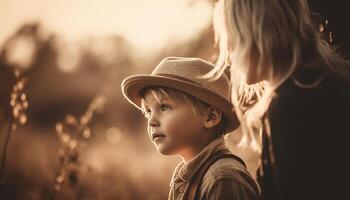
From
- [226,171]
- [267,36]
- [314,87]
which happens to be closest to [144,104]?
[226,171]

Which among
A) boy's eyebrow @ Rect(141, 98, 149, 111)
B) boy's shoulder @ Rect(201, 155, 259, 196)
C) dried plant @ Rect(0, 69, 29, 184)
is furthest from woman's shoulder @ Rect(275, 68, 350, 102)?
dried plant @ Rect(0, 69, 29, 184)

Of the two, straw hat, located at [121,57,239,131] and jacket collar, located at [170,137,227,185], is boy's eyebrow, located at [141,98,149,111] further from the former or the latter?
jacket collar, located at [170,137,227,185]

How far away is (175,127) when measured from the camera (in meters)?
3.11

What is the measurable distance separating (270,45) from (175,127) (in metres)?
0.90

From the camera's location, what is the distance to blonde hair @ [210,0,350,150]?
2.39 metres

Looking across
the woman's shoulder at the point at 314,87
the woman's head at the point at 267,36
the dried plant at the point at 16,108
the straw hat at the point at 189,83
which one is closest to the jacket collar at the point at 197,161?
the straw hat at the point at 189,83

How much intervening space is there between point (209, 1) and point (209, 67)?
2.65 feet

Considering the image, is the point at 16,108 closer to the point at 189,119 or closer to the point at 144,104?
the point at 144,104

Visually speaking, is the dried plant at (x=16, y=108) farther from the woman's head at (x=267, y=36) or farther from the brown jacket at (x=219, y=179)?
the woman's head at (x=267, y=36)

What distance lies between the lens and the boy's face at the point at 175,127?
3117 millimetres

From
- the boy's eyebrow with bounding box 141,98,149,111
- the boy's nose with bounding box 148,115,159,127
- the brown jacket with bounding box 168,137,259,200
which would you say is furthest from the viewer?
the boy's eyebrow with bounding box 141,98,149,111

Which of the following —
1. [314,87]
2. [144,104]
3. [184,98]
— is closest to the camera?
[314,87]

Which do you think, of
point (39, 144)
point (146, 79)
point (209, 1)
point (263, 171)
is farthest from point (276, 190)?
point (39, 144)

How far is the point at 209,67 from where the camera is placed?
11.1 ft
